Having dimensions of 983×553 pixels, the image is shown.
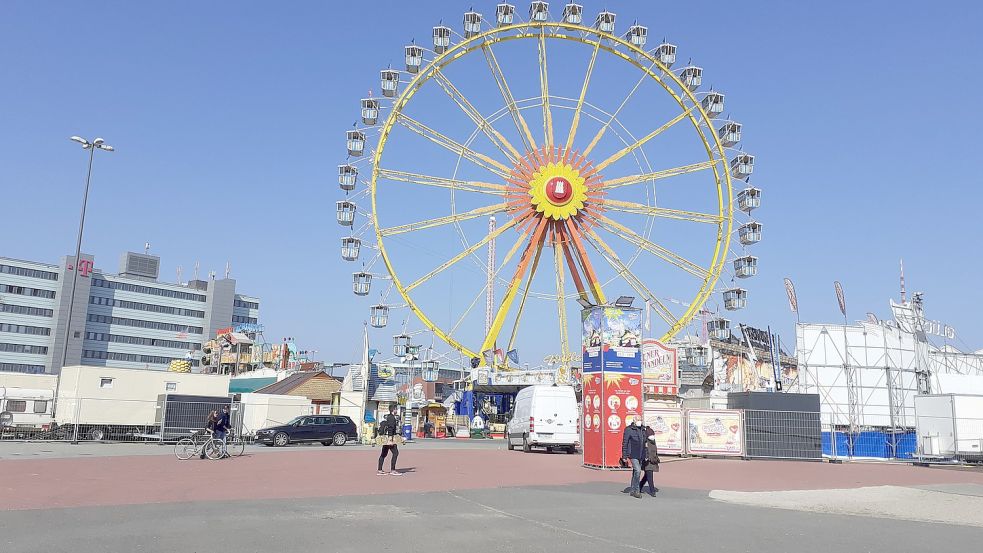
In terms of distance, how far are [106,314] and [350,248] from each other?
9192 cm

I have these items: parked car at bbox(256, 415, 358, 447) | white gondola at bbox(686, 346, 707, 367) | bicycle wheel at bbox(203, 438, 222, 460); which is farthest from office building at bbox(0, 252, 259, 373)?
bicycle wheel at bbox(203, 438, 222, 460)

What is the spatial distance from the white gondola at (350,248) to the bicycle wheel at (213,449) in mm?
17848

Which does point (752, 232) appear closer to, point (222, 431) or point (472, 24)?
point (472, 24)

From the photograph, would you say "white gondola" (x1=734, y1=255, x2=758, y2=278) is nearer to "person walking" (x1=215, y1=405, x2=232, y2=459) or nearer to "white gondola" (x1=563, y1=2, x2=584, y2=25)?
"white gondola" (x1=563, y1=2, x2=584, y2=25)

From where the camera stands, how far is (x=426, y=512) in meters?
11.0

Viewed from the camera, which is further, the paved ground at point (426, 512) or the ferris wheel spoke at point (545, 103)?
the ferris wheel spoke at point (545, 103)

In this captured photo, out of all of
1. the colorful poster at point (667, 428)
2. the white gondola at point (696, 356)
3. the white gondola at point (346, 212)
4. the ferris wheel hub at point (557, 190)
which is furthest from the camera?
the white gondola at point (696, 356)

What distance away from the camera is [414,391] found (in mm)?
73438

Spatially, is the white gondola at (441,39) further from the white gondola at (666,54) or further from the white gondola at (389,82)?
the white gondola at (666,54)

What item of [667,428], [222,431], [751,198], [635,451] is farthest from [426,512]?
[751,198]

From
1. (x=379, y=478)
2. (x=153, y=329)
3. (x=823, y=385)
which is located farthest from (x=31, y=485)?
(x=153, y=329)

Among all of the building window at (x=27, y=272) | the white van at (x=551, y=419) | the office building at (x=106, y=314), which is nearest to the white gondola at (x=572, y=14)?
the white van at (x=551, y=419)

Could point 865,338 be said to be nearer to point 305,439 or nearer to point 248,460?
point 305,439

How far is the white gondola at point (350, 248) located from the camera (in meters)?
39.0
